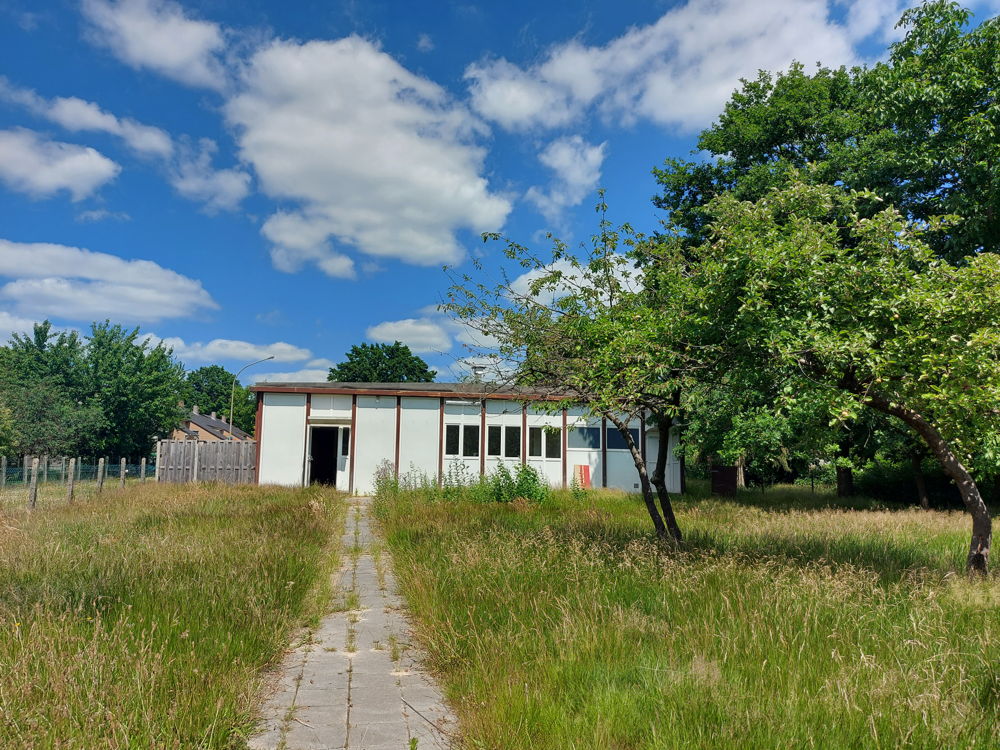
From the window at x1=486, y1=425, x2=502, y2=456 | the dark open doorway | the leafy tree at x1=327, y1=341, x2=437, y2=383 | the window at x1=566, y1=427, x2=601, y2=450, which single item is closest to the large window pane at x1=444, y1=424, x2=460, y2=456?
the window at x1=486, y1=425, x2=502, y2=456

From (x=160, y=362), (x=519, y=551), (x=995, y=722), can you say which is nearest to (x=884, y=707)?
(x=995, y=722)

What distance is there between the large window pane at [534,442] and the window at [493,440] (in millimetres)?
1133

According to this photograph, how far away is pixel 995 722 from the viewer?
299cm

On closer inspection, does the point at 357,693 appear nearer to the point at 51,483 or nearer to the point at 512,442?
the point at 512,442

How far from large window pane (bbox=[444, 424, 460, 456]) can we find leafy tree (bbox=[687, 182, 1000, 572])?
1586 centimetres

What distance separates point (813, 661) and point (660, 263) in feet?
19.2

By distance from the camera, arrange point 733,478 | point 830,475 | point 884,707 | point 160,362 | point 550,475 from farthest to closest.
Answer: point 160,362, point 830,475, point 733,478, point 550,475, point 884,707

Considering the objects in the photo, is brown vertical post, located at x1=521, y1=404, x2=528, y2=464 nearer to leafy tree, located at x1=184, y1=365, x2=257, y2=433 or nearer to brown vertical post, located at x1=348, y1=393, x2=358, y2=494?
brown vertical post, located at x1=348, y1=393, x2=358, y2=494

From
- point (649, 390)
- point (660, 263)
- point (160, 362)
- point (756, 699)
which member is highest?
point (160, 362)

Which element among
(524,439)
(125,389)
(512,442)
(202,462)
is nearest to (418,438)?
(512,442)

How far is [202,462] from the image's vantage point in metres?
22.1

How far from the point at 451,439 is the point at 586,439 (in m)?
5.09

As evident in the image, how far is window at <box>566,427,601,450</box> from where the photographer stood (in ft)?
74.4

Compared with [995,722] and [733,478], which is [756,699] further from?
[733,478]
